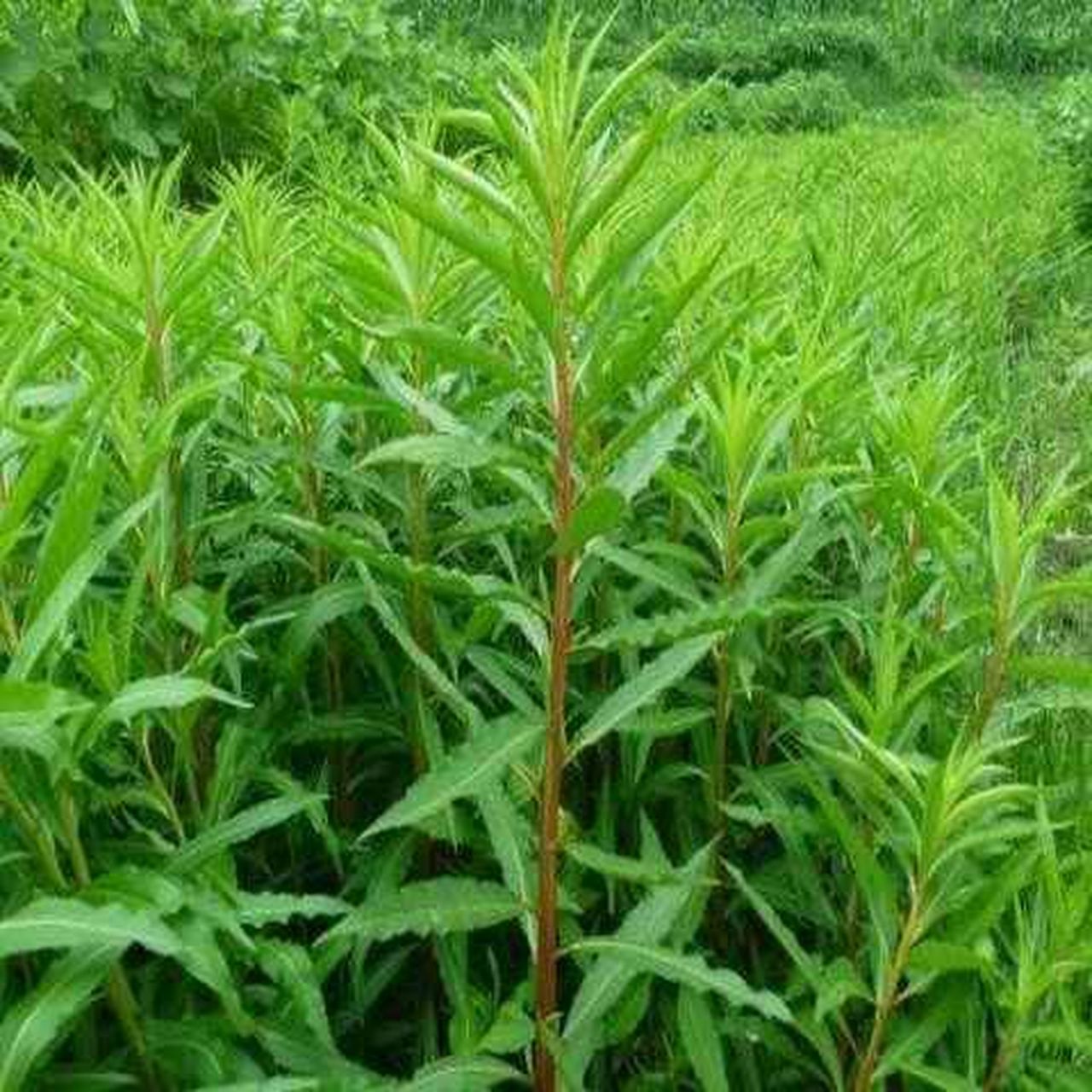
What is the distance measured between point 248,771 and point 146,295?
2.00 ft

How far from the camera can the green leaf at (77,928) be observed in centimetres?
125

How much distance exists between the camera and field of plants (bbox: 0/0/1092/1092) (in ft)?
5.00

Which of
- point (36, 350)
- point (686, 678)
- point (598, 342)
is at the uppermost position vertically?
point (598, 342)

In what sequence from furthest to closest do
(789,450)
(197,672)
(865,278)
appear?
(865,278) < (789,450) < (197,672)

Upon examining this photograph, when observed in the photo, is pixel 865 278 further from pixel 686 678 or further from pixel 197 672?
pixel 197 672

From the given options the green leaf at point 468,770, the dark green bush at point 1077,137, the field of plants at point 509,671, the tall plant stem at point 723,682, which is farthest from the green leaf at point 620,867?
the dark green bush at point 1077,137

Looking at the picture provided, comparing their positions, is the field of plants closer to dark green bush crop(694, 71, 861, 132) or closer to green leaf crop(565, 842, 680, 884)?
green leaf crop(565, 842, 680, 884)

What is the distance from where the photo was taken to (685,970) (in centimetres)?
158

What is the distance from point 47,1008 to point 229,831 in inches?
12.0

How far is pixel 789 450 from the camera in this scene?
2.33 m

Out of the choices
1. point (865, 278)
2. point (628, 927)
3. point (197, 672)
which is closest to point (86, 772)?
point (197, 672)

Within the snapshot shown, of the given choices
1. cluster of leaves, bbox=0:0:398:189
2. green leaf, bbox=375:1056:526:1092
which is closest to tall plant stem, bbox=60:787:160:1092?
green leaf, bbox=375:1056:526:1092

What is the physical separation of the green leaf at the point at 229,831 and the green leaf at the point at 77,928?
0.81 ft

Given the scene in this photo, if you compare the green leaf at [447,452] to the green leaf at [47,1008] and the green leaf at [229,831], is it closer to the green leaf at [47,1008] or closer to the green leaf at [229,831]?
the green leaf at [229,831]
